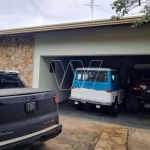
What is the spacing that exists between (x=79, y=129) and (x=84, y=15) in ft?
31.0

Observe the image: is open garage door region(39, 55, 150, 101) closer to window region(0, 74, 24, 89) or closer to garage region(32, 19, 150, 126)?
garage region(32, 19, 150, 126)

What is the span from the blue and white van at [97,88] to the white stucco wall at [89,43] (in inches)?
42.9

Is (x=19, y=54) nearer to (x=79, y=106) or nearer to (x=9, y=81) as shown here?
(x=79, y=106)

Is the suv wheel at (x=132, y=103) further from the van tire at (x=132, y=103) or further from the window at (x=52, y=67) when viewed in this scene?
the window at (x=52, y=67)

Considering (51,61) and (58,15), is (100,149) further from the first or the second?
(58,15)

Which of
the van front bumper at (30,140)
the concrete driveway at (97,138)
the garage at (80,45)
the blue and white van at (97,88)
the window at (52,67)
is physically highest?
the garage at (80,45)

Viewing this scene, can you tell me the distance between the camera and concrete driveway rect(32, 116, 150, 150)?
3.99 meters

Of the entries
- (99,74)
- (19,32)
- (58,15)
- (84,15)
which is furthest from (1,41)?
(84,15)

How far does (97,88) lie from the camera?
7.38 metres

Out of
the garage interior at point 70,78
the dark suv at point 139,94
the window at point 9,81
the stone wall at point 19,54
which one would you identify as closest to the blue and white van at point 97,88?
the garage interior at point 70,78

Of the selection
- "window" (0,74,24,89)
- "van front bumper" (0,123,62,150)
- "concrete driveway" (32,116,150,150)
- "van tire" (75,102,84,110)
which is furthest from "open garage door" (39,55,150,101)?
"van front bumper" (0,123,62,150)

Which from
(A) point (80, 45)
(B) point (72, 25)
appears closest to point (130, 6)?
(B) point (72, 25)

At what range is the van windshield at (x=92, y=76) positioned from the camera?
293 inches

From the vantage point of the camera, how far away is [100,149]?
12.7 ft
